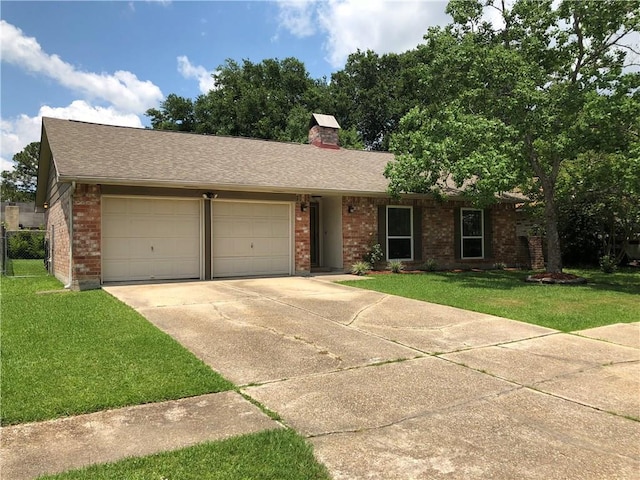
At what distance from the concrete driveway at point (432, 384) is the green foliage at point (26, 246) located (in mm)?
21504

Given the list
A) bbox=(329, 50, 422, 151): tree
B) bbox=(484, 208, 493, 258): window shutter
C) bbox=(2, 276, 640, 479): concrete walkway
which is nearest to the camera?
bbox=(2, 276, 640, 479): concrete walkway

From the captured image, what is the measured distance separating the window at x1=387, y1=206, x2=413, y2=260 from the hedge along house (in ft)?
0.12

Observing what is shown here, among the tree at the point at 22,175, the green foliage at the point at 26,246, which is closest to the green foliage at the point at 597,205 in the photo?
the green foliage at the point at 26,246

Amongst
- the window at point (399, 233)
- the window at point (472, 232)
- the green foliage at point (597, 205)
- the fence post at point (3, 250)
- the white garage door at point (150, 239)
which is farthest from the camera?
the window at point (472, 232)

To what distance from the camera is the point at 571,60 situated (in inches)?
506

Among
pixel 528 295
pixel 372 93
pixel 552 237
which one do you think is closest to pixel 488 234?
pixel 552 237

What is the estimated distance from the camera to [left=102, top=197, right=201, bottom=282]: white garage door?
38.8 feet

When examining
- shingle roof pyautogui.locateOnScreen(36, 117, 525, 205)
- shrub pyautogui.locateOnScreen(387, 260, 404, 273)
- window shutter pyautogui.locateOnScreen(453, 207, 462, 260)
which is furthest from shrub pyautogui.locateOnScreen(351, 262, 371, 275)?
window shutter pyautogui.locateOnScreen(453, 207, 462, 260)

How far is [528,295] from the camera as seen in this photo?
412 inches

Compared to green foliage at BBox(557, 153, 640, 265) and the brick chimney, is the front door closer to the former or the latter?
the brick chimney

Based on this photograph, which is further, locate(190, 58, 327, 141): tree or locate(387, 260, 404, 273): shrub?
locate(190, 58, 327, 141): tree

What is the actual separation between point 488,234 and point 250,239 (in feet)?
30.2

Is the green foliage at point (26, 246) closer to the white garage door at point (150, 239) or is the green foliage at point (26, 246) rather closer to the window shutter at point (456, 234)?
the white garage door at point (150, 239)

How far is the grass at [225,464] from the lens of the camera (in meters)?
2.74
